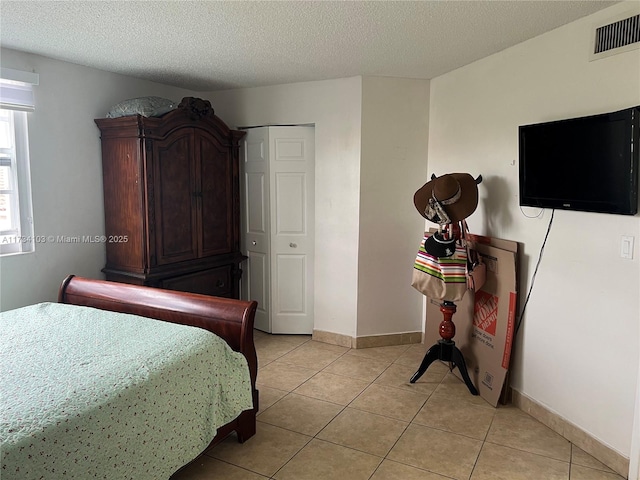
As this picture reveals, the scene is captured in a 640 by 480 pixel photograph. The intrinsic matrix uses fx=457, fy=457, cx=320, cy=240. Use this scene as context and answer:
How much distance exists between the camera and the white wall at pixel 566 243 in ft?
7.38

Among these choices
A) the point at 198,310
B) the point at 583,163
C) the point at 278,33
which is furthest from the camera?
the point at 278,33

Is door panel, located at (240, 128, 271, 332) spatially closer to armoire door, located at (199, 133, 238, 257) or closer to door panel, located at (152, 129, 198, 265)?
armoire door, located at (199, 133, 238, 257)

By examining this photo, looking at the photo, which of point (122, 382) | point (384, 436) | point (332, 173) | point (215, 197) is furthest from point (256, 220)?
point (122, 382)

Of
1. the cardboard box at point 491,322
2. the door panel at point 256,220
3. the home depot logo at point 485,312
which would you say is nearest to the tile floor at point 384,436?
the cardboard box at point 491,322

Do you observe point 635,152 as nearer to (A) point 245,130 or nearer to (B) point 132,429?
(B) point 132,429

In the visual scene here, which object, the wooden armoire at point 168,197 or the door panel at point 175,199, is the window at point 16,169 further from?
the door panel at point 175,199

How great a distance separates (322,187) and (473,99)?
1.42m

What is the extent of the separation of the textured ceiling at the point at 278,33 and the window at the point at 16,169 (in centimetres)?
29

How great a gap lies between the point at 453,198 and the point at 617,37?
119 centimetres

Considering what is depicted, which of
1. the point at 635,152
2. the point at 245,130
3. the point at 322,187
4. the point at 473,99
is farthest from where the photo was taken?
the point at 245,130

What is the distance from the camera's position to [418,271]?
3.21 meters

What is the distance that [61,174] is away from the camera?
3357 millimetres

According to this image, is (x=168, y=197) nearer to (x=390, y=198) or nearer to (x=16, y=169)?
(x=16, y=169)

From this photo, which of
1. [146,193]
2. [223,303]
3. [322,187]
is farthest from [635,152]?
[146,193]
